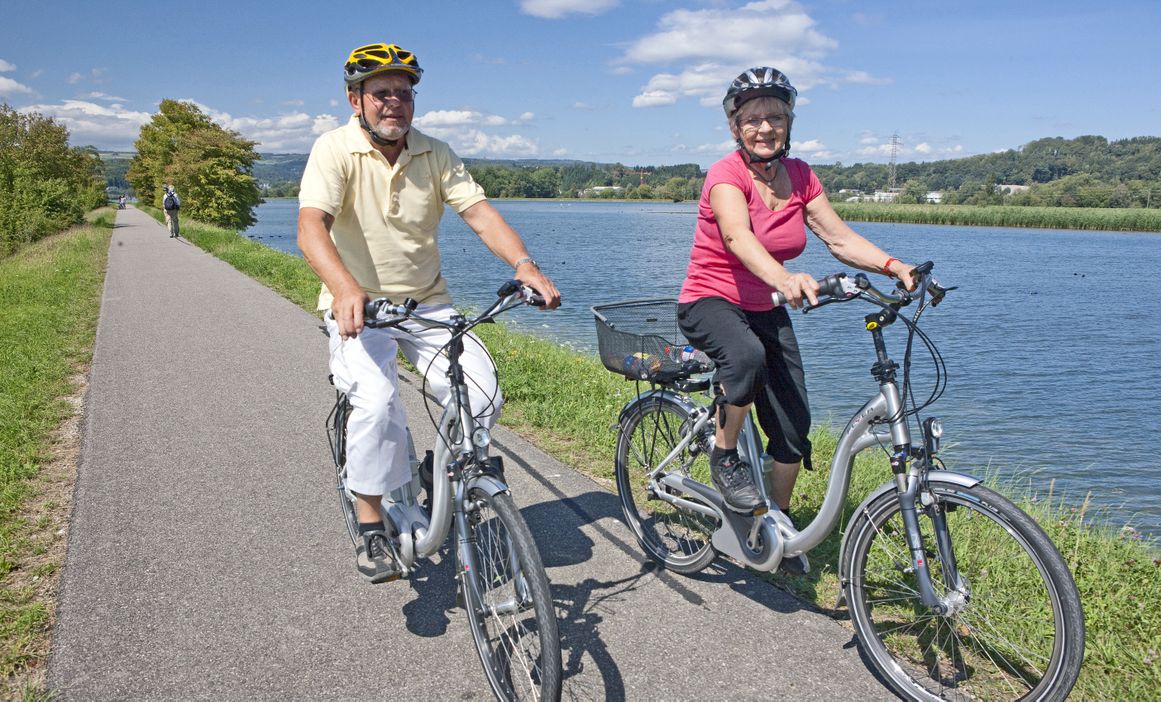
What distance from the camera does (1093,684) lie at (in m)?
2.80

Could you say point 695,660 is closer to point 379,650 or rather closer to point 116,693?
point 379,650

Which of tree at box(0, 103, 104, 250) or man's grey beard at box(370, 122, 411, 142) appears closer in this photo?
man's grey beard at box(370, 122, 411, 142)

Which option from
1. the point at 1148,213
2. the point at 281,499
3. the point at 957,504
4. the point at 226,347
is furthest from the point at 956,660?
the point at 1148,213

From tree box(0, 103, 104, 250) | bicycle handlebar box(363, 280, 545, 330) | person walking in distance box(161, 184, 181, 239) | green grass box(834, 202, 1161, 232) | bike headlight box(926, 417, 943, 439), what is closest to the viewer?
bike headlight box(926, 417, 943, 439)

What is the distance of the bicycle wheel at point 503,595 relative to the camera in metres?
2.60

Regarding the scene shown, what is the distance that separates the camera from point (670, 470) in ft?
13.1

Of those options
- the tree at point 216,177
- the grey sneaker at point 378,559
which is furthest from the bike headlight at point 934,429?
the tree at point 216,177

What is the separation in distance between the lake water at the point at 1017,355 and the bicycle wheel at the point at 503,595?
5.52m

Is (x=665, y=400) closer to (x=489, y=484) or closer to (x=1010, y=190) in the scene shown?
(x=489, y=484)

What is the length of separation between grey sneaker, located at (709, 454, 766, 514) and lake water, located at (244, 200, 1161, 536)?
4.47 metres

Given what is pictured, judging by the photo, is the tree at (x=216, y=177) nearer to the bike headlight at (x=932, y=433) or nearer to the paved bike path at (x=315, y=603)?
the paved bike path at (x=315, y=603)

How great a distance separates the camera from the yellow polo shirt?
323cm

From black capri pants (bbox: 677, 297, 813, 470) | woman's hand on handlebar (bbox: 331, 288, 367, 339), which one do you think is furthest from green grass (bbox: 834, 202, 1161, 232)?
woman's hand on handlebar (bbox: 331, 288, 367, 339)

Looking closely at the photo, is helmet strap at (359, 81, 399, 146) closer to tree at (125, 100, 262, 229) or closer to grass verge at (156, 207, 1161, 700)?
grass verge at (156, 207, 1161, 700)
